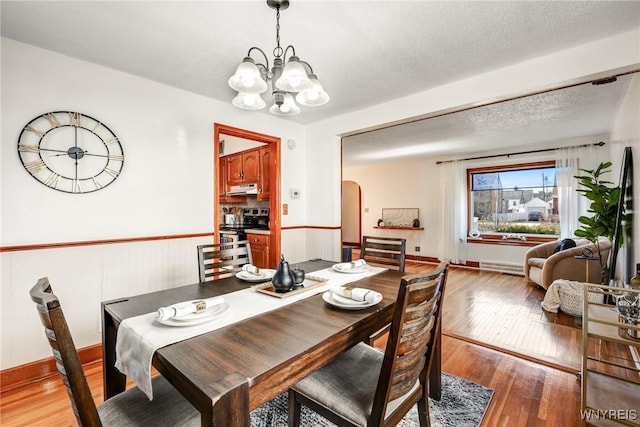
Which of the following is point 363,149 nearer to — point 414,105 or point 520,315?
point 414,105

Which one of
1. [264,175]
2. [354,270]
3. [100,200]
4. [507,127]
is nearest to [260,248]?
[264,175]

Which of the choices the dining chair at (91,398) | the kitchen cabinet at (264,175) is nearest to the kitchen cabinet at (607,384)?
the dining chair at (91,398)

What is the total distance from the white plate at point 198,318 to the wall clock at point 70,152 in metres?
1.78

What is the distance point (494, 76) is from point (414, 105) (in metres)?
0.70

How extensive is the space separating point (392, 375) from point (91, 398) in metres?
0.96

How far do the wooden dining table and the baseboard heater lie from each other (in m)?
4.84

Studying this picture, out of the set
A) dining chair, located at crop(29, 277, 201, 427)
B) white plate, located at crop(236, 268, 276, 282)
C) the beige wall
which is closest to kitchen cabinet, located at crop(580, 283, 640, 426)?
white plate, located at crop(236, 268, 276, 282)

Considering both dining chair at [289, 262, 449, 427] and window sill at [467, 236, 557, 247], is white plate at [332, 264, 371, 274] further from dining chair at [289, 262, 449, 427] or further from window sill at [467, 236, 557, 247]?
Result: window sill at [467, 236, 557, 247]

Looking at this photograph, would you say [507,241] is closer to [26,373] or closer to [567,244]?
[567,244]

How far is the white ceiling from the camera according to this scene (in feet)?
5.39

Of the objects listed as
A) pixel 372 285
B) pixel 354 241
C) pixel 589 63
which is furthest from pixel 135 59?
pixel 354 241

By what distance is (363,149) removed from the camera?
17.3 ft

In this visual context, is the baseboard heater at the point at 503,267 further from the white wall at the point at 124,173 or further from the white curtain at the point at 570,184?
the white wall at the point at 124,173

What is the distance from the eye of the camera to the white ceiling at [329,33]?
5.39ft
